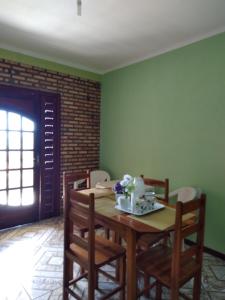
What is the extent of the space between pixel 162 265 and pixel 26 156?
266cm

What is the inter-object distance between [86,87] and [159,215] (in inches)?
118

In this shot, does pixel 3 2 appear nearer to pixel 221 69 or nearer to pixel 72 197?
pixel 72 197

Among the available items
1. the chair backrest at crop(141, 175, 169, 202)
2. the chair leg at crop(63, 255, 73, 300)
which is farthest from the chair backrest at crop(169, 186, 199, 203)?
the chair leg at crop(63, 255, 73, 300)

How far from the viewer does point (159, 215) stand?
184cm

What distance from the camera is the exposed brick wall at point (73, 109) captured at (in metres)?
3.46

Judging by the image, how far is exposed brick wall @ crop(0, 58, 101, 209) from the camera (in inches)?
136

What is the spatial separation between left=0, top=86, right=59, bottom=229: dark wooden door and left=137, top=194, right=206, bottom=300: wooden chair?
2.40 meters

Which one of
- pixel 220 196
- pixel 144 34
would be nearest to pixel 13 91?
pixel 144 34

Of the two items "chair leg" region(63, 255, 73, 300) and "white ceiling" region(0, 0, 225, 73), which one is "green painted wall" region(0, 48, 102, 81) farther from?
"chair leg" region(63, 255, 73, 300)

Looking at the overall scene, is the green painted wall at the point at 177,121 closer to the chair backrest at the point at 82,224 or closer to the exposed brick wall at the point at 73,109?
the exposed brick wall at the point at 73,109

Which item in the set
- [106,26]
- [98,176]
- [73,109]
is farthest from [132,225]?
[73,109]

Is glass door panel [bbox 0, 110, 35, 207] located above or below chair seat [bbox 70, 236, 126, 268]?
above

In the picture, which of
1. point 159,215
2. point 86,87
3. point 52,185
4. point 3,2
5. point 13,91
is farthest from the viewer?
point 86,87

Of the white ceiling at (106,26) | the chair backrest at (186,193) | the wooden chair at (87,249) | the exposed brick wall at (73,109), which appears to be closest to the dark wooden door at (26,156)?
the exposed brick wall at (73,109)
